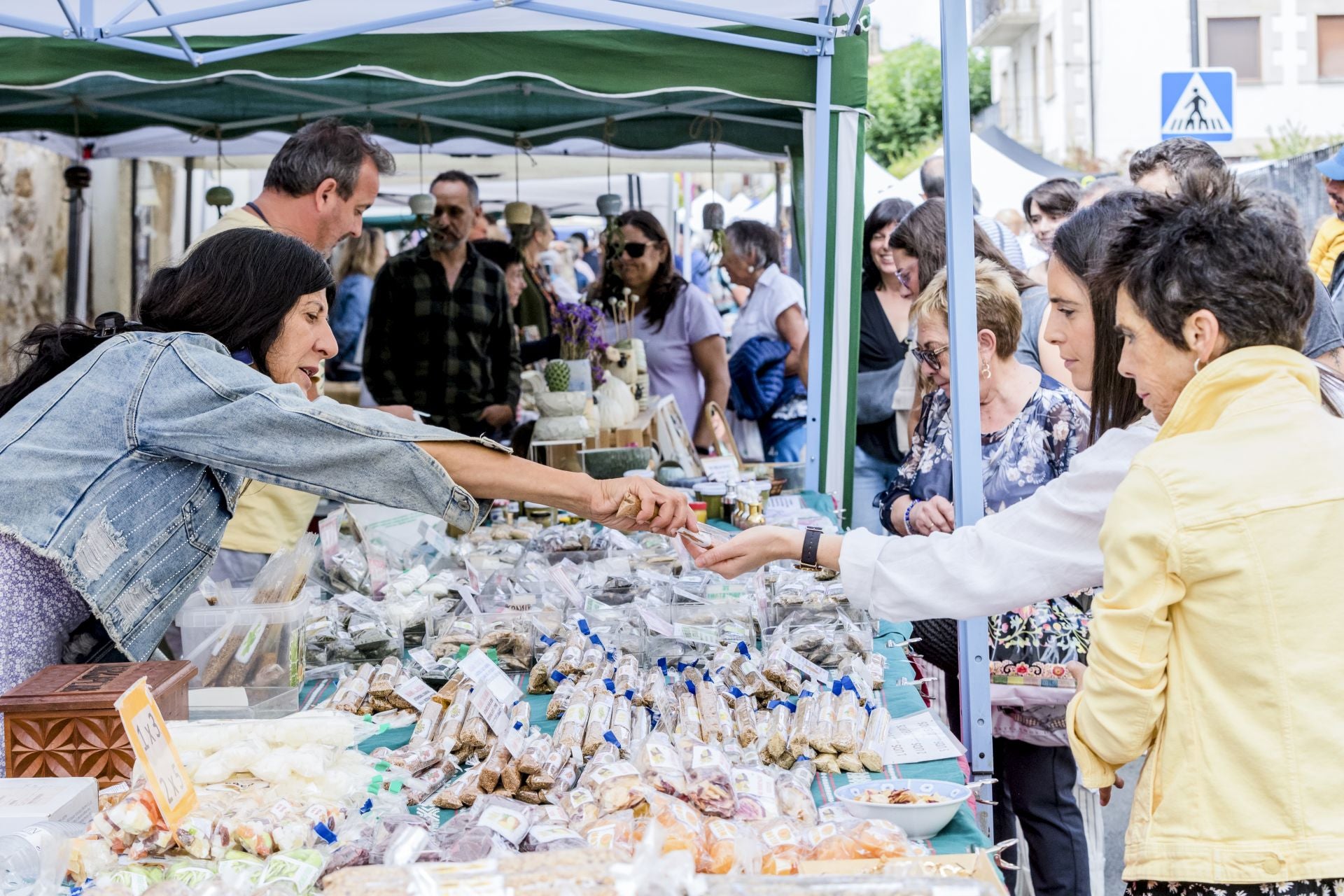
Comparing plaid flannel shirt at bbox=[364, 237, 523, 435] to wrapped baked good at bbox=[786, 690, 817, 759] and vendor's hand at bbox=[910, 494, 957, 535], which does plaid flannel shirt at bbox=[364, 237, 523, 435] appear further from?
wrapped baked good at bbox=[786, 690, 817, 759]

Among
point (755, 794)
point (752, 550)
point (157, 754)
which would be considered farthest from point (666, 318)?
point (157, 754)

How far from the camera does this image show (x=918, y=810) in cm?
171

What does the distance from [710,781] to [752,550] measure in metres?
0.76

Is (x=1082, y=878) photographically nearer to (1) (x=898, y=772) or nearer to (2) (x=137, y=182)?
(1) (x=898, y=772)

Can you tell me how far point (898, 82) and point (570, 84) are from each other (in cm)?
3993

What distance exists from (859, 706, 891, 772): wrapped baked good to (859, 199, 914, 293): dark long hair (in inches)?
141

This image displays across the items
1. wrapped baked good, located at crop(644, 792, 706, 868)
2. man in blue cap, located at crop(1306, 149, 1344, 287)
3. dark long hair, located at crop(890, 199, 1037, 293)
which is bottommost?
wrapped baked good, located at crop(644, 792, 706, 868)

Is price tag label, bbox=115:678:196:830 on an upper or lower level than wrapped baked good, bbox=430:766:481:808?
upper

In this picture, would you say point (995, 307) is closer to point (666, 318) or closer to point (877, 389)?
point (877, 389)

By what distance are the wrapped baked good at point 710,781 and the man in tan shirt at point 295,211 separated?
2.14 m

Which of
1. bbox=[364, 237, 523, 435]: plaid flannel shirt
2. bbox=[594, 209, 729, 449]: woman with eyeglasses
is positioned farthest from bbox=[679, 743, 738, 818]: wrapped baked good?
bbox=[594, 209, 729, 449]: woman with eyeglasses

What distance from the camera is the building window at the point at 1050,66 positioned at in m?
32.4

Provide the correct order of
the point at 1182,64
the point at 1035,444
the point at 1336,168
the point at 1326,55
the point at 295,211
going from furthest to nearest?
the point at 1182,64 → the point at 1326,55 → the point at 1336,168 → the point at 295,211 → the point at 1035,444

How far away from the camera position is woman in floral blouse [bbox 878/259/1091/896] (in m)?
2.85
